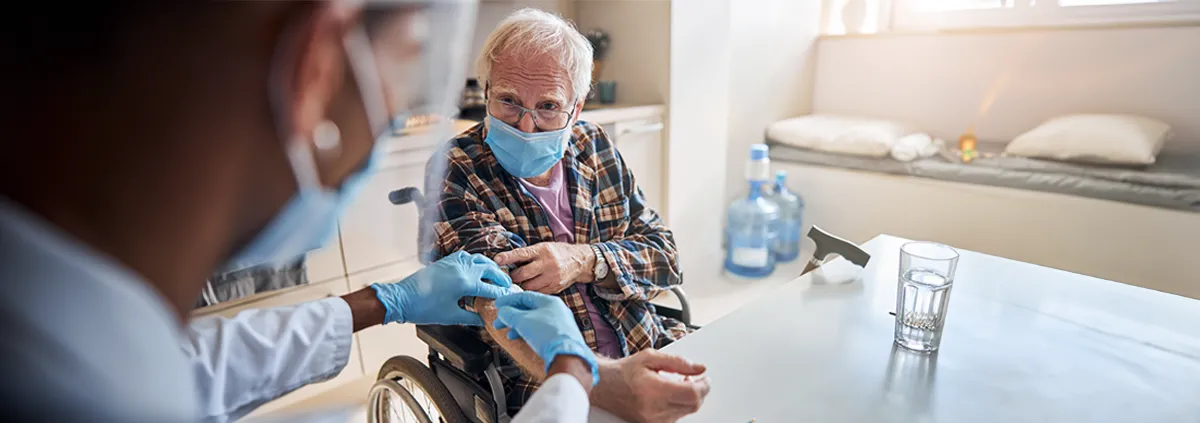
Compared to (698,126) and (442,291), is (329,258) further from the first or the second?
(698,126)

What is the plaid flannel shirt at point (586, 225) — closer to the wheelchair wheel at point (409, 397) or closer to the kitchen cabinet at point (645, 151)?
the wheelchair wheel at point (409, 397)

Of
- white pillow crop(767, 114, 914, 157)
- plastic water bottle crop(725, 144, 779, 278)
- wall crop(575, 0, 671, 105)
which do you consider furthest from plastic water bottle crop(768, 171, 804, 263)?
wall crop(575, 0, 671, 105)

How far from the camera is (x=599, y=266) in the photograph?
3.91 ft

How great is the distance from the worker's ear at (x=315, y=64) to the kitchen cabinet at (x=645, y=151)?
6.85 feet

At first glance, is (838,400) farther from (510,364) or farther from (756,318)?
(510,364)

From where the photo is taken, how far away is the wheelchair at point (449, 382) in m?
0.98

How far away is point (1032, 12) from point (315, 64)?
3470mm

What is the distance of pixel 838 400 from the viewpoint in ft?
2.54

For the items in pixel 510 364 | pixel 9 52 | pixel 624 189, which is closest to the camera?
pixel 9 52

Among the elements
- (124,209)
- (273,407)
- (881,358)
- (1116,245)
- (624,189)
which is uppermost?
(124,209)

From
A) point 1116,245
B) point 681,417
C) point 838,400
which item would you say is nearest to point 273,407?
point 681,417

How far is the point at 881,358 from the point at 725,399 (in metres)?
0.26

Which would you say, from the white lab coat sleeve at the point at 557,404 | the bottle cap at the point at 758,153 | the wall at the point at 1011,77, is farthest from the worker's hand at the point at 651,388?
the wall at the point at 1011,77

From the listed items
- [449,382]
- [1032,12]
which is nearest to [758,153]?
[1032,12]
